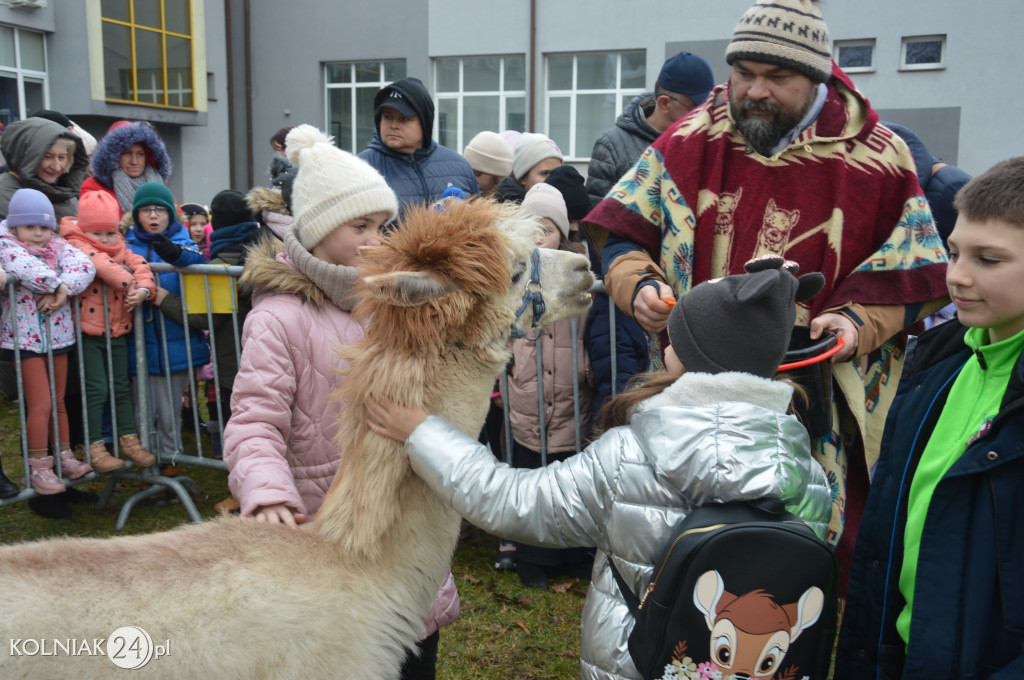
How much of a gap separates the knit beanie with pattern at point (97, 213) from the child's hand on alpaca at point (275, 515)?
3.92 m

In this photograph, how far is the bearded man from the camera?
2414mm

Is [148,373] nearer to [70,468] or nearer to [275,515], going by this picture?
[70,468]

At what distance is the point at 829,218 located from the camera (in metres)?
2.47

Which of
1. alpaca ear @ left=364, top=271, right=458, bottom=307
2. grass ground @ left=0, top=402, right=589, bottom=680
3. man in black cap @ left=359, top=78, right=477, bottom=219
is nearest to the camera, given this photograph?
alpaca ear @ left=364, top=271, right=458, bottom=307

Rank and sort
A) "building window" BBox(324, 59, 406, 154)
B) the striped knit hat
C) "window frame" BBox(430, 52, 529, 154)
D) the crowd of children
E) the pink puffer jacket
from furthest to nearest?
"building window" BBox(324, 59, 406, 154) → "window frame" BBox(430, 52, 529, 154) → the striped knit hat → the pink puffer jacket → the crowd of children

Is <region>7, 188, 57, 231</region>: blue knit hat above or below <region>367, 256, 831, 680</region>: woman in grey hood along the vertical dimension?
above

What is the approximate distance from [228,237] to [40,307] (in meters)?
1.25

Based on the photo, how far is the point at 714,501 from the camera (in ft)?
5.04

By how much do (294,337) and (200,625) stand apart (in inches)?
34.8

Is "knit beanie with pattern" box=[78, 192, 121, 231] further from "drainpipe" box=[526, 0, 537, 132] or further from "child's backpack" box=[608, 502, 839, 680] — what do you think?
"drainpipe" box=[526, 0, 537, 132]

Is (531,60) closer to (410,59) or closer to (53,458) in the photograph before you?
(410,59)

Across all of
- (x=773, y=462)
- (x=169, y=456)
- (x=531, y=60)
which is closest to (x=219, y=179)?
(x=531, y=60)

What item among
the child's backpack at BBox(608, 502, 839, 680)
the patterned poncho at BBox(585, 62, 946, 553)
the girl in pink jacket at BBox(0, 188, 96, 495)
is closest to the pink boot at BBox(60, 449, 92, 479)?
the girl in pink jacket at BBox(0, 188, 96, 495)

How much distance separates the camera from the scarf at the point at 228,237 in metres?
5.28
